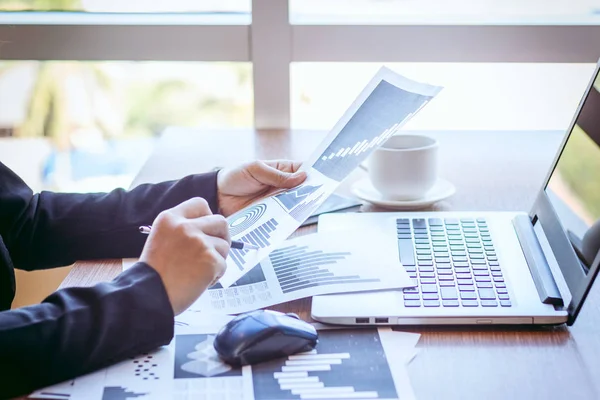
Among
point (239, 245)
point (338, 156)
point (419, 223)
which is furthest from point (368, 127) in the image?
point (239, 245)

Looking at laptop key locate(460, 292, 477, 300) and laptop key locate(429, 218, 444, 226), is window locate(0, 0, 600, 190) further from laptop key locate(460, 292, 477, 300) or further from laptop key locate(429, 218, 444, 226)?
laptop key locate(460, 292, 477, 300)

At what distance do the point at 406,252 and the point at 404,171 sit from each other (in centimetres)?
21

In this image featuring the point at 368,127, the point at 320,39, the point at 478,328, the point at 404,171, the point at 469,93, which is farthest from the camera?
the point at 469,93

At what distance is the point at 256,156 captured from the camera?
1.50 metres

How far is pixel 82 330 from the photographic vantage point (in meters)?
0.81

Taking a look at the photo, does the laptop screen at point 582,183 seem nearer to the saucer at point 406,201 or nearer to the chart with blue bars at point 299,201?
the saucer at point 406,201

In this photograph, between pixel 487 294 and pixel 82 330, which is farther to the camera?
pixel 487 294

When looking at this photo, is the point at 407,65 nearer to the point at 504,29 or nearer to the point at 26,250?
the point at 504,29

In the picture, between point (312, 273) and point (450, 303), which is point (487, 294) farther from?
point (312, 273)

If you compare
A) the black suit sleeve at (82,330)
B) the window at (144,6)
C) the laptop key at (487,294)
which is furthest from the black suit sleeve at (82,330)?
the window at (144,6)

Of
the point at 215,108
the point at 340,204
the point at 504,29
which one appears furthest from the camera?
the point at 215,108

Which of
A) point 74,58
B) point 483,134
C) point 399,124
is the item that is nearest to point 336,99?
point 483,134

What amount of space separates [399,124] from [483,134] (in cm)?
59

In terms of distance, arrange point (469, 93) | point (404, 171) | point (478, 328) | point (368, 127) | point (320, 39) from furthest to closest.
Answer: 1. point (469, 93)
2. point (320, 39)
3. point (404, 171)
4. point (368, 127)
5. point (478, 328)
